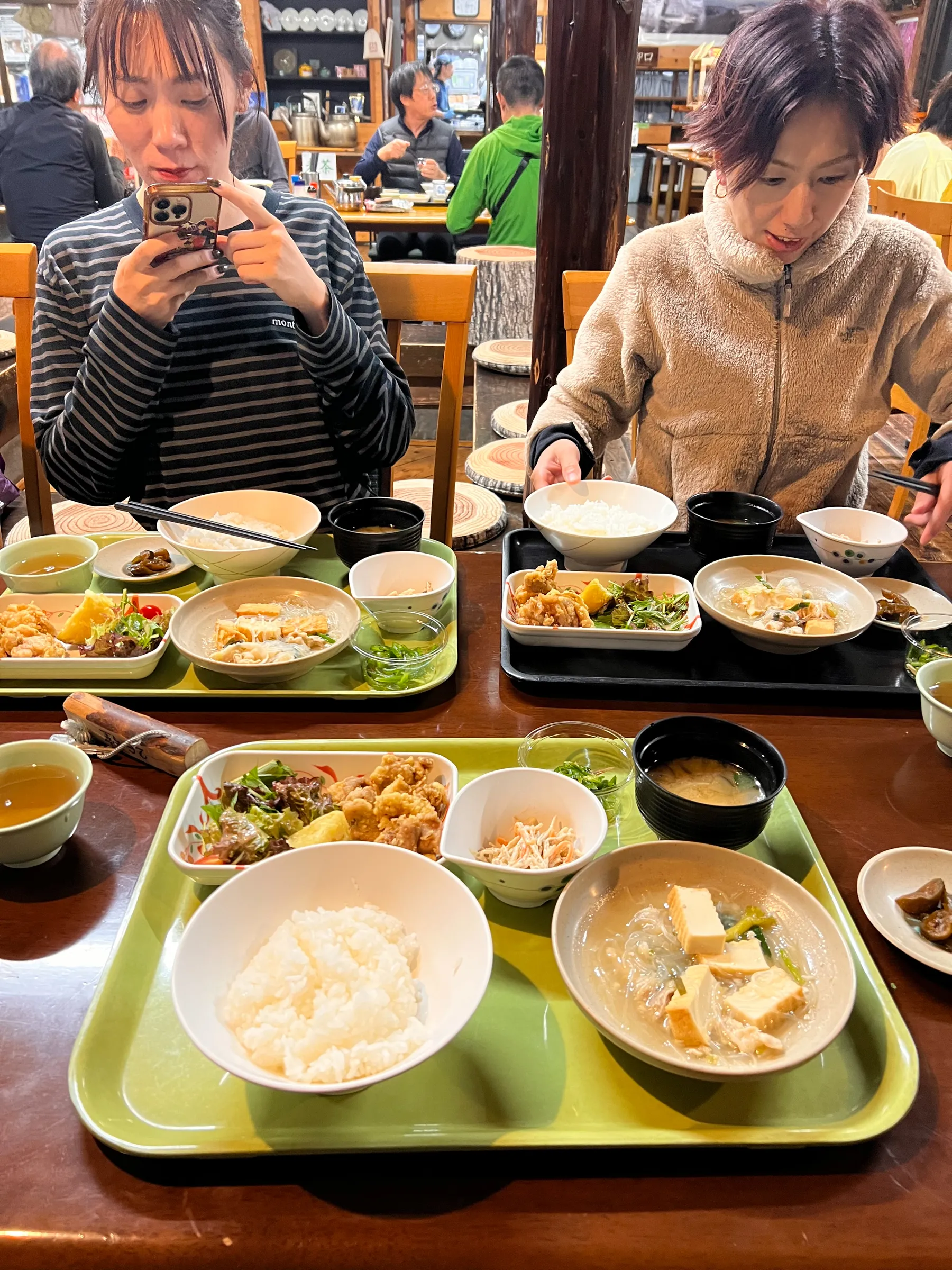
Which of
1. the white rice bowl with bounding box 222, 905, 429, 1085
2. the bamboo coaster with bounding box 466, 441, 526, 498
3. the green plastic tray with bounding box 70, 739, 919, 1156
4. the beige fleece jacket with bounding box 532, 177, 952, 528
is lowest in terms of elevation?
the bamboo coaster with bounding box 466, 441, 526, 498

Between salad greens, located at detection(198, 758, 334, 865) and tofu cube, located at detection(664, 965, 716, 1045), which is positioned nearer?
tofu cube, located at detection(664, 965, 716, 1045)

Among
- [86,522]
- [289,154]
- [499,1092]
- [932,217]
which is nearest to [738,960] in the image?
[499,1092]

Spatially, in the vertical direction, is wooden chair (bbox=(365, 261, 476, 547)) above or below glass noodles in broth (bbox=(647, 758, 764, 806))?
above

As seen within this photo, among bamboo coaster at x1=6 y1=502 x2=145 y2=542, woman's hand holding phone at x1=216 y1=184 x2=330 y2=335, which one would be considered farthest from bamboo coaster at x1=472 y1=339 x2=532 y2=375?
woman's hand holding phone at x1=216 y1=184 x2=330 y2=335

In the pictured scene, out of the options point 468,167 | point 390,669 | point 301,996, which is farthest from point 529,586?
point 468,167

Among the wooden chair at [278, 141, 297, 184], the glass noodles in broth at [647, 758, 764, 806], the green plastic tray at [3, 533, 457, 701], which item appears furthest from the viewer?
the wooden chair at [278, 141, 297, 184]

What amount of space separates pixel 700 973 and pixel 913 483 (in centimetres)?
136

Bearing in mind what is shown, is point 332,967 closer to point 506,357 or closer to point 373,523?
point 373,523

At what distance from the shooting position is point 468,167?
18.7ft

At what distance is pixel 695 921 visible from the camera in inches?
35.6

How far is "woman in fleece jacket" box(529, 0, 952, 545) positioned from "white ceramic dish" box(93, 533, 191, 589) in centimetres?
85

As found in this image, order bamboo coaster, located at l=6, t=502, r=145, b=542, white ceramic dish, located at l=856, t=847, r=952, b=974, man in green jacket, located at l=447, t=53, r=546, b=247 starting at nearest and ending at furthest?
white ceramic dish, located at l=856, t=847, r=952, b=974
bamboo coaster, located at l=6, t=502, r=145, b=542
man in green jacket, located at l=447, t=53, r=546, b=247

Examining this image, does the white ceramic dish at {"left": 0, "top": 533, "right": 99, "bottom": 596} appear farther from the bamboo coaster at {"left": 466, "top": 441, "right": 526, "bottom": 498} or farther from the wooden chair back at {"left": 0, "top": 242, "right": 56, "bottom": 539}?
the bamboo coaster at {"left": 466, "top": 441, "right": 526, "bottom": 498}

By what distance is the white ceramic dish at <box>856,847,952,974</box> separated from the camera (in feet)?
3.13
